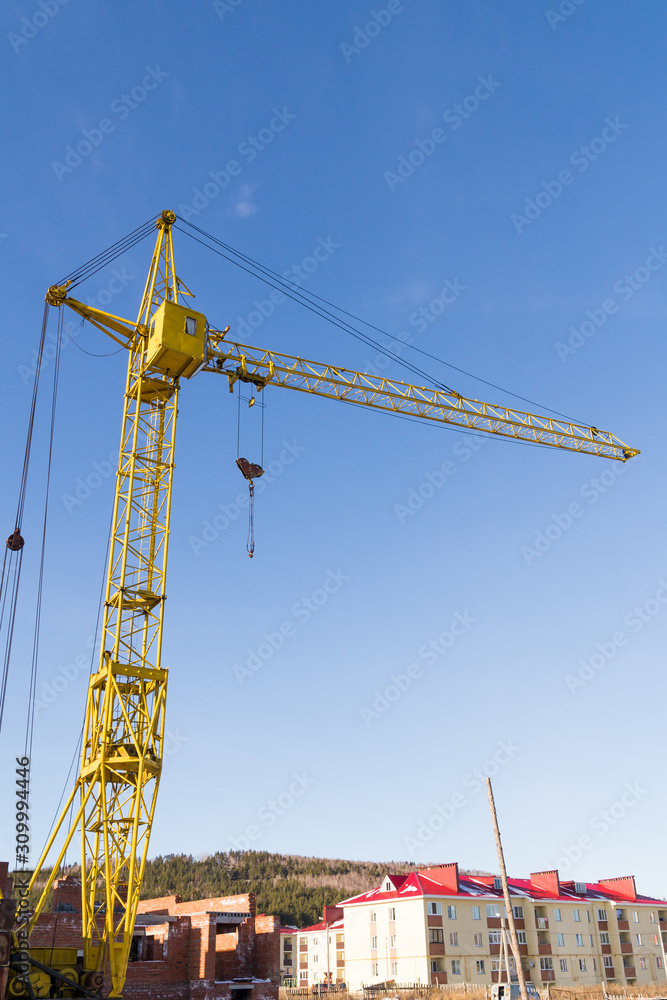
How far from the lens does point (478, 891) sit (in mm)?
46812

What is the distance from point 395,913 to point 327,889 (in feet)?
177

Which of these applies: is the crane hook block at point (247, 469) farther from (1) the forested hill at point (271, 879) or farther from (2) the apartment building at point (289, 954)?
(1) the forested hill at point (271, 879)

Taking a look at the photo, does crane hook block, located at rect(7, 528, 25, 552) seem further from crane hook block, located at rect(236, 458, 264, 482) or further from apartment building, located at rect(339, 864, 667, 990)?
apartment building, located at rect(339, 864, 667, 990)

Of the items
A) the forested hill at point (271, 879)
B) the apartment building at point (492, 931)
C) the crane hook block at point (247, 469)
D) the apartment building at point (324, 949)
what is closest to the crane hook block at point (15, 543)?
the crane hook block at point (247, 469)

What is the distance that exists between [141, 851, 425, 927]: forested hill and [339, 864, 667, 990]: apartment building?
38.4 m

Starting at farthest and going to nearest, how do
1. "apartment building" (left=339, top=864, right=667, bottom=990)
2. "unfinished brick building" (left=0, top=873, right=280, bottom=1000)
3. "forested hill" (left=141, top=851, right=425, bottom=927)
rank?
1. "forested hill" (left=141, top=851, right=425, bottom=927)
2. "apartment building" (left=339, top=864, right=667, bottom=990)
3. "unfinished brick building" (left=0, top=873, right=280, bottom=1000)

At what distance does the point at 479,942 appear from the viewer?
4466cm

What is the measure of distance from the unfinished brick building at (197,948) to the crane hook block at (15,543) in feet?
42.3

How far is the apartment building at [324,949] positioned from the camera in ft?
183

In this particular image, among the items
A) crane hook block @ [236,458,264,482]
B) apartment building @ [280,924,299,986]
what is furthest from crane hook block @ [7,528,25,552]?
apartment building @ [280,924,299,986]

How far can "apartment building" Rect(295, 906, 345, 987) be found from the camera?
5569 centimetres

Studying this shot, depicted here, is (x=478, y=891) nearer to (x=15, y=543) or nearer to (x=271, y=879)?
(x=15, y=543)

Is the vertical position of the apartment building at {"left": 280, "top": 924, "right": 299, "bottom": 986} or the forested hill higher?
the forested hill

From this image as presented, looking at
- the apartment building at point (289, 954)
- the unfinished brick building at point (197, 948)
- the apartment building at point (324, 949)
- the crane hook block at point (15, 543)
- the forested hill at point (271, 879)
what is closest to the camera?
the crane hook block at point (15, 543)
